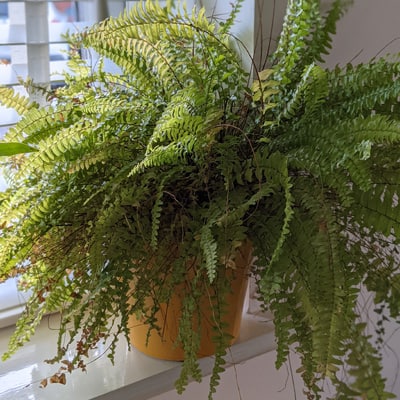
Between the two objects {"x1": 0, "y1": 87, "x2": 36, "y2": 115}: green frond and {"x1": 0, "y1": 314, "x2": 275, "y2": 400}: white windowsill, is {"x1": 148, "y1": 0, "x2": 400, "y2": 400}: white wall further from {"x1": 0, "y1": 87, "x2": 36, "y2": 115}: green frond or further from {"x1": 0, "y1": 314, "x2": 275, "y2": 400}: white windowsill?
{"x1": 0, "y1": 87, "x2": 36, "y2": 115}: green frond

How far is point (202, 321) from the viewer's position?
3.43ft

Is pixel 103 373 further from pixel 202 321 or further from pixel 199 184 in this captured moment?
pixel 199 184

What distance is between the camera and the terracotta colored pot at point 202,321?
3.34ft

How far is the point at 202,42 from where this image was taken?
1017 millimetres

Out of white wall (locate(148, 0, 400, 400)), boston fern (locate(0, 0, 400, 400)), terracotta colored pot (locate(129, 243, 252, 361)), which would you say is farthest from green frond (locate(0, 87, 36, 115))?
white wall (locate(148, 0, 400, 400))

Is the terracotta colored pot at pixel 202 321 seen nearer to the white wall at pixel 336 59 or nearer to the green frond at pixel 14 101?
the white wall at pixel 336 59

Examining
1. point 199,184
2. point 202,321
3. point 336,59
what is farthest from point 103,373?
point 336,59

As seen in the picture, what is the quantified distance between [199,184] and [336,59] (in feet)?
1.69

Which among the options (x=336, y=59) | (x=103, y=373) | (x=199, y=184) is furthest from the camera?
(x=336, y=59)

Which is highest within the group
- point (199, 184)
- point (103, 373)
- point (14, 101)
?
point (14, 101)

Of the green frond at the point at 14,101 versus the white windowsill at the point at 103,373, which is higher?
the green frond at the point at 14,101

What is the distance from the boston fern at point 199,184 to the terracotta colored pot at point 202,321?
0.17 ft

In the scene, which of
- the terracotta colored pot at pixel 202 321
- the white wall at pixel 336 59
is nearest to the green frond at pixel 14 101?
the terracotta colored pot at pixel 202 321

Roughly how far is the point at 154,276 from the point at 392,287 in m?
0.34
